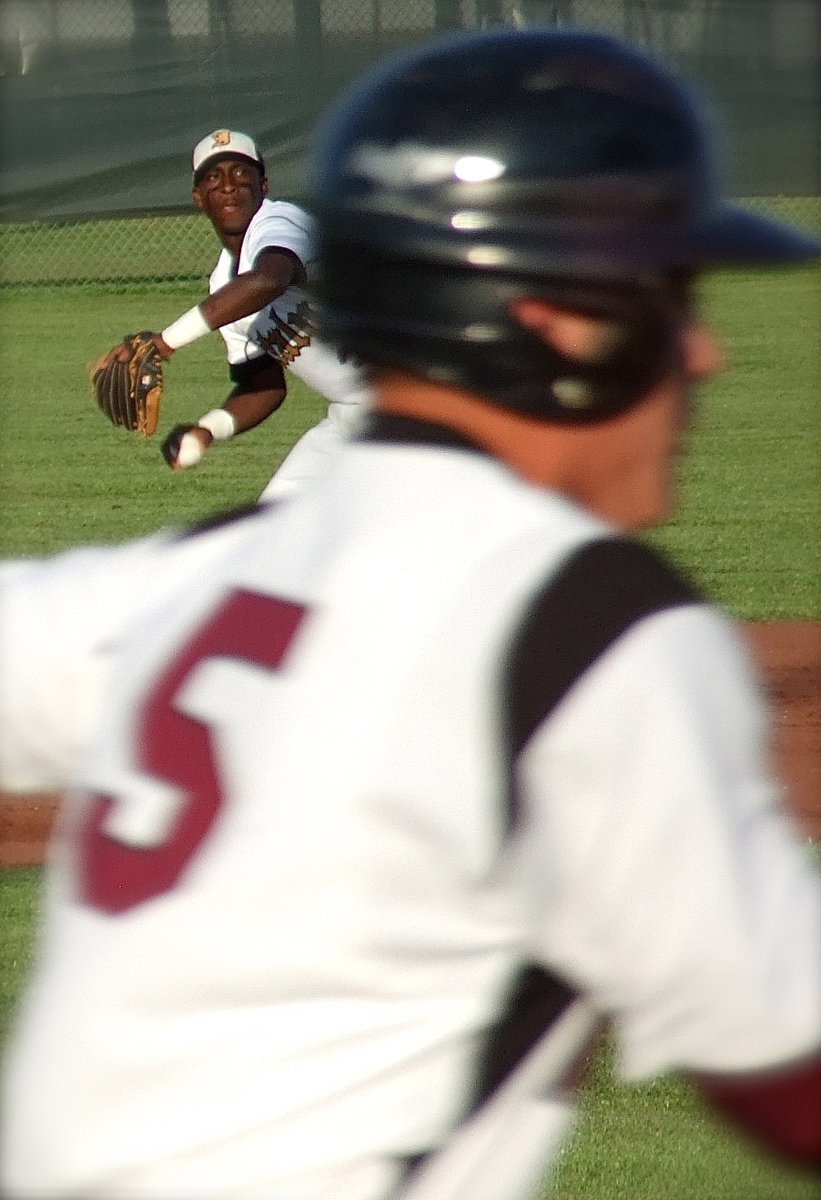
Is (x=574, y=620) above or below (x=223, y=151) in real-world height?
above

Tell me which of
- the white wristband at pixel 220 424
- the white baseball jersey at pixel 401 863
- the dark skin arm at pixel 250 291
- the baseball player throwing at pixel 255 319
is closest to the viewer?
the white baseball jersey at pixel 401 863

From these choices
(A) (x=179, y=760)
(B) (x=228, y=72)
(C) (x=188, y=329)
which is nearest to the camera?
(A) (x=179, y=760)

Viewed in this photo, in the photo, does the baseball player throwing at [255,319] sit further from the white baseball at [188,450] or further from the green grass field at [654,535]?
the green grass field at [654,535]

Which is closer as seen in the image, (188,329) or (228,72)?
(188,329)

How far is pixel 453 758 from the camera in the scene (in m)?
1.26

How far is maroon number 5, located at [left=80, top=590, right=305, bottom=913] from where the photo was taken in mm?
1351

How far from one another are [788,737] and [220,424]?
277 centimetres

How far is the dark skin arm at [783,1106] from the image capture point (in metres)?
1.27

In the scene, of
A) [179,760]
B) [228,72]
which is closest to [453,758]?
[179,760]

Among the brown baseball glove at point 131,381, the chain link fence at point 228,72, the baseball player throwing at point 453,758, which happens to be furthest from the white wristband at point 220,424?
the chain link fence at point 228,72

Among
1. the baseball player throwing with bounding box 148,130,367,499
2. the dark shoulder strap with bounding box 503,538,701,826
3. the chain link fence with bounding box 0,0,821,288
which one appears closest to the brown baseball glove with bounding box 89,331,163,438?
the baseball player throwing with bounding box 148,130,367,499

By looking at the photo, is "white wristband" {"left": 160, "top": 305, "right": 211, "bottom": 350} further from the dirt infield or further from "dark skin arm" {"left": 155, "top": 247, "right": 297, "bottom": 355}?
the dirt infield

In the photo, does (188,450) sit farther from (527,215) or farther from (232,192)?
(527,215)

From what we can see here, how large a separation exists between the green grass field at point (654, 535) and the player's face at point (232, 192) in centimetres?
255
